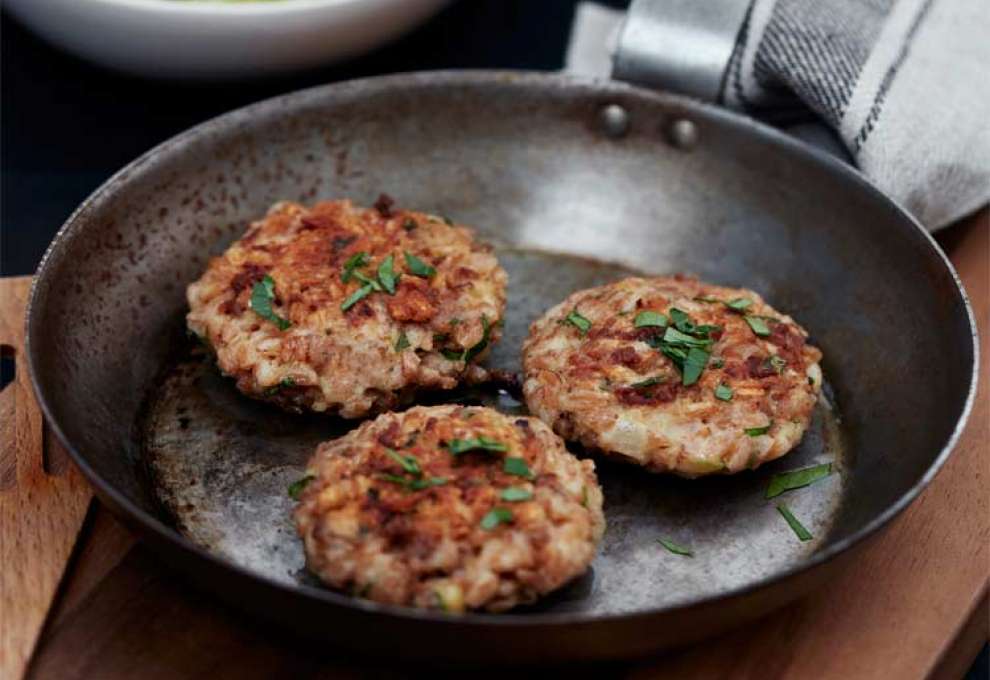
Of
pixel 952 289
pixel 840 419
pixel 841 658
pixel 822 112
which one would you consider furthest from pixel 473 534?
pixel 822 112

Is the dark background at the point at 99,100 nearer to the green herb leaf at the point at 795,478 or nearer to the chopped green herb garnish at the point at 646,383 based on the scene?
the chopped green herb garnish at the point at 646,383

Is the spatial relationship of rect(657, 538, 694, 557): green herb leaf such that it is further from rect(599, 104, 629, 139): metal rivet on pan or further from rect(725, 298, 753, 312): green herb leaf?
rect(599, 104, 629, 139): metal rivet on pan

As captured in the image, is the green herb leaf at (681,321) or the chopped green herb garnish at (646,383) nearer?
the chopped green herb garnish at (646,383)

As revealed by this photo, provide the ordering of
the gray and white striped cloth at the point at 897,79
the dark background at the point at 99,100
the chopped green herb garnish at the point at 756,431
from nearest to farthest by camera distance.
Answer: the chopped green herb garnish at the point at 756,431, the gray and white striped cloth at the point at 897,79, the dark background at the point at 99,100

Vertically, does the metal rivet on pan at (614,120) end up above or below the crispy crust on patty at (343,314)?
above

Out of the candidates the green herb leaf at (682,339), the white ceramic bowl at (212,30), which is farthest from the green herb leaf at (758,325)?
the white ceramic bowl at (212,30)

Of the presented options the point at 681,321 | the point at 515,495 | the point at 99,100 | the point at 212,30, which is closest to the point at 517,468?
the point at 515,495

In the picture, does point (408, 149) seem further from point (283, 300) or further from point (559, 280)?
point (283, 300)
